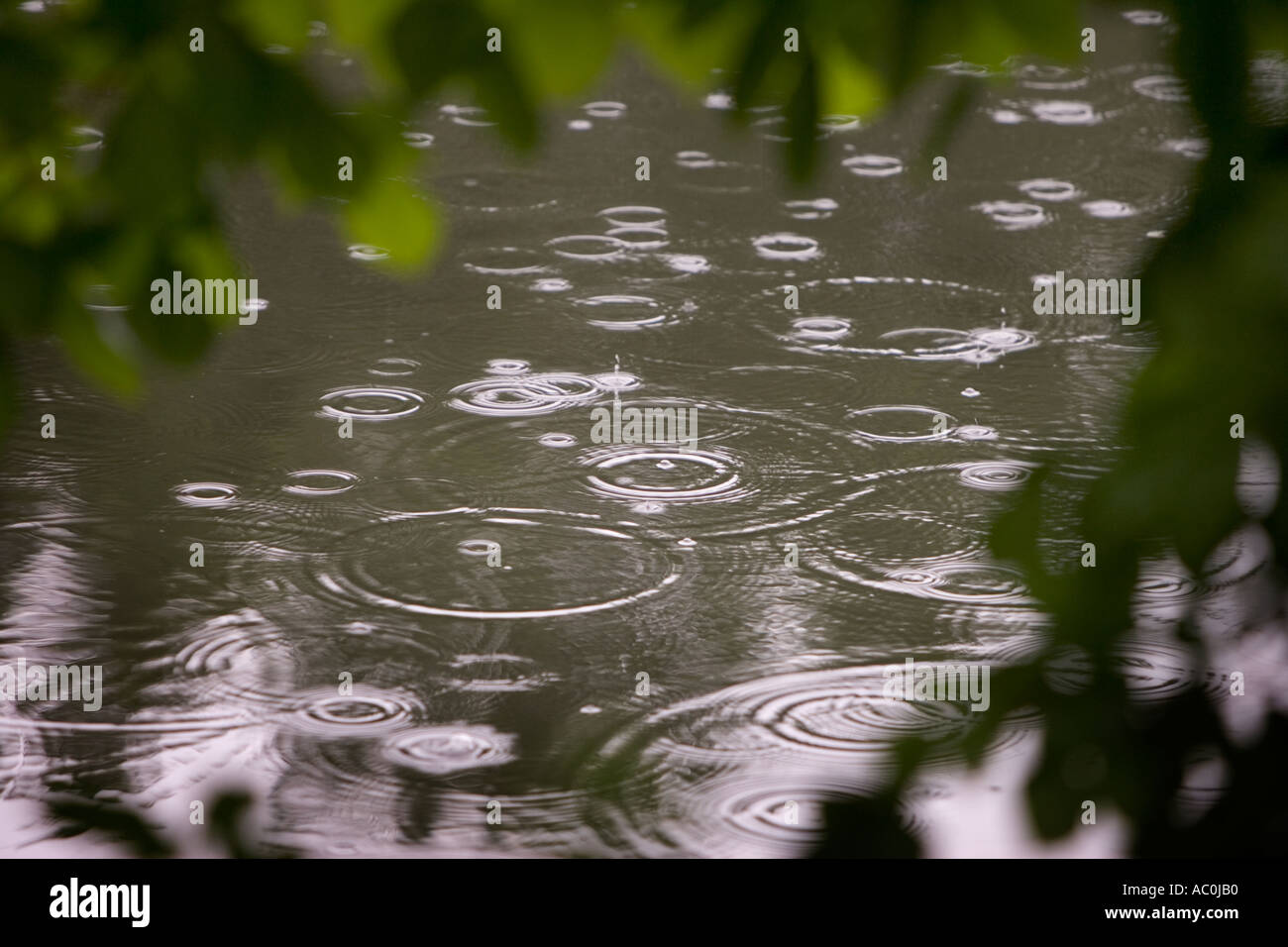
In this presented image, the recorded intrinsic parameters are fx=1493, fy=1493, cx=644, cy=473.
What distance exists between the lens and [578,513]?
10.2 ft

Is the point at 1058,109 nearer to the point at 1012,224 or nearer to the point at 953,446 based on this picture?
the point at 1012,224

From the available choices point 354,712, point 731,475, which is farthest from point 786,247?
point 354,712

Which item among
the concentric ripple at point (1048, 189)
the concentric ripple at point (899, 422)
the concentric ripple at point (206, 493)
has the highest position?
the concentric ripple at point (1048, 189)

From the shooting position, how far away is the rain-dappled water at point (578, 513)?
2230 mm

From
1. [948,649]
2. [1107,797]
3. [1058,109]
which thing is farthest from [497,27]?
[1058,109]

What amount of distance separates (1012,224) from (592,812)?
312cm

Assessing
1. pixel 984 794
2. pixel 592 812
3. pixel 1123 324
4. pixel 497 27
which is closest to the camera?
pixel 1123 324

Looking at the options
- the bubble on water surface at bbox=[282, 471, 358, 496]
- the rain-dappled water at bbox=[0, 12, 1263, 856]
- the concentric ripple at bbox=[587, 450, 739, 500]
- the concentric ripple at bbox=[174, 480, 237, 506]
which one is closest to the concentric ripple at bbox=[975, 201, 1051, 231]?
the rain-dappled water at bbox=[0, 12, 1263, 856]

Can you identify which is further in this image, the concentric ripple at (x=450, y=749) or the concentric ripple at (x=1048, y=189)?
the concentric ripple at (x=1048, y=189)

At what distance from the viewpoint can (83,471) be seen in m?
3.30

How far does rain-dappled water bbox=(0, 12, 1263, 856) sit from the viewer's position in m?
2.23

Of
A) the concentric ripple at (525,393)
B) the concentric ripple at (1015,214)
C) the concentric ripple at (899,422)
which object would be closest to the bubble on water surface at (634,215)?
the concentric ripple at (1015,214)

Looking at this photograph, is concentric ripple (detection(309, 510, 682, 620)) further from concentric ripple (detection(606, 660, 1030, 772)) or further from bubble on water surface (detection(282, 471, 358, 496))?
concentric ripple (detection(606, 660, 1030, 772))

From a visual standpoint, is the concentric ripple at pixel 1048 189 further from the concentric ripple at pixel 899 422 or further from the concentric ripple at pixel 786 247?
the concentric ripple at pixel 899 422
